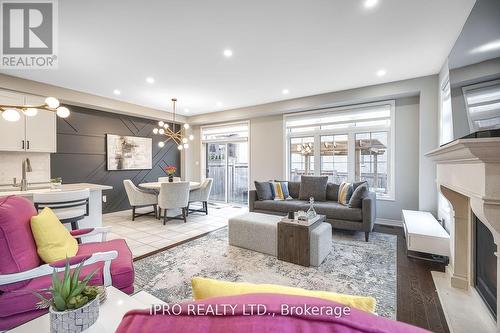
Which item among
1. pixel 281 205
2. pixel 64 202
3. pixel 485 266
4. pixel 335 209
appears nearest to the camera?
pixel 485 266

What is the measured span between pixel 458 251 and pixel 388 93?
297 cm

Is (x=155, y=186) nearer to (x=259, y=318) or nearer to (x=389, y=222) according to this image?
(x=259, y=318)

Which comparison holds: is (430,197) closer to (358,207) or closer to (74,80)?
(358,207)

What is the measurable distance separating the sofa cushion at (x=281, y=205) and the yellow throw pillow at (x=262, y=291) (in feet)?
11.2

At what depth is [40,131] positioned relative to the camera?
411 cm

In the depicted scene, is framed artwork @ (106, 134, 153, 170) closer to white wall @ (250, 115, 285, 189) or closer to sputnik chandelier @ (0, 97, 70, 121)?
white wall @ (250, 115, 285, 189)

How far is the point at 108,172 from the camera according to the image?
554 cm

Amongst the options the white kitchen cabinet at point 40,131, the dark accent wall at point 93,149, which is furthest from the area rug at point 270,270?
the dark accent wall at point 93,149

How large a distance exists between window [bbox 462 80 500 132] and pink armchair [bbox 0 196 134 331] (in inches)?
103

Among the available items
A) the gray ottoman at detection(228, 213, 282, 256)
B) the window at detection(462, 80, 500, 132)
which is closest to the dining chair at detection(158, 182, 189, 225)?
the gray ottoman at detection(228, 213, 282, 256)

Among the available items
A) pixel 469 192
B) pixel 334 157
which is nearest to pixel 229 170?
pixel 334 157

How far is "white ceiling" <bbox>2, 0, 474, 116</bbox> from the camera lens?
7.27 ft

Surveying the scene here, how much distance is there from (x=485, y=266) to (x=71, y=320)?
2.99 metres

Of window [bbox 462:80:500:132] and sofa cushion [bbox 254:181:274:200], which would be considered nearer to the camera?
window [bbox 462:80:500:132]
